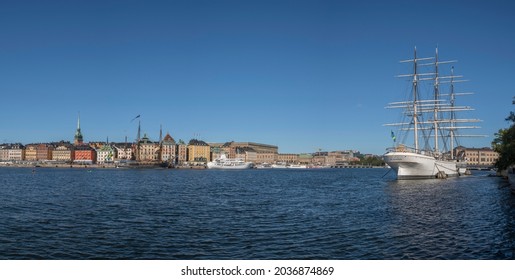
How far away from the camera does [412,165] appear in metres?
67.8

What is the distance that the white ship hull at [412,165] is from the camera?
65.9 metres

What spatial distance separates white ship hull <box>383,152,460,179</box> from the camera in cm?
6588

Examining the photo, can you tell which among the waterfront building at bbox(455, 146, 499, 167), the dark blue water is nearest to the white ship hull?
the dark blue water

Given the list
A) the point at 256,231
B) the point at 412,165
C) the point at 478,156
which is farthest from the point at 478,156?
the point at 256,231

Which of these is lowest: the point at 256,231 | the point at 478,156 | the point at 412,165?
the point at 256,231

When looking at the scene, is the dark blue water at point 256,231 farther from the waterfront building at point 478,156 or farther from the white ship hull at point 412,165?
the waterfront building at point 478,156

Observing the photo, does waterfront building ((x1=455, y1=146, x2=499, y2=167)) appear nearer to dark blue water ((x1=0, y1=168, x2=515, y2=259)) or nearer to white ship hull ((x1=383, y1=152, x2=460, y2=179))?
white ship hull ((x1=383, y1=152, x2=460, y2=179))

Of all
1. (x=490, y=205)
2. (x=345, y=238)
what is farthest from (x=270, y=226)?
(x=490, y=205)

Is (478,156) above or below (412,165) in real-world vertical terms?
above

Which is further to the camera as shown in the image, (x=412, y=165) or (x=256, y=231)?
(x=412, y=165)

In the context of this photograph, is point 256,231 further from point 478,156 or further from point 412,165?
point 478,156

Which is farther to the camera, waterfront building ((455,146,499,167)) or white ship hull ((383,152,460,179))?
waterfront building ((455,146,499,167))

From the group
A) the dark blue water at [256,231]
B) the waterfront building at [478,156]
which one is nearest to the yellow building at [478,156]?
the waterfront building at [478,156]
